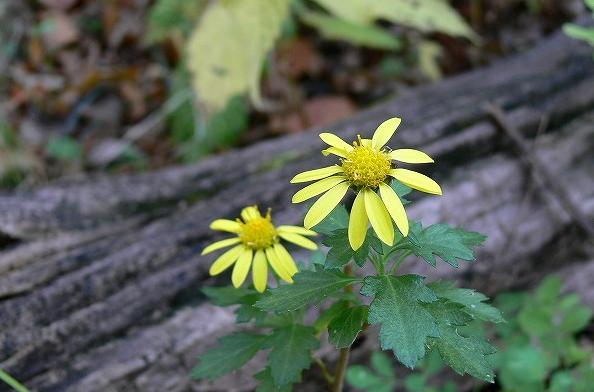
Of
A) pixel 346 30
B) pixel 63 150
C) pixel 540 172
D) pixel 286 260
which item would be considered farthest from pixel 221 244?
pixel 63 150

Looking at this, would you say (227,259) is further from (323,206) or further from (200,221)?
(200,221)

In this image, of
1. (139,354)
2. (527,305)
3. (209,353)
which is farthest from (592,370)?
(139,354)

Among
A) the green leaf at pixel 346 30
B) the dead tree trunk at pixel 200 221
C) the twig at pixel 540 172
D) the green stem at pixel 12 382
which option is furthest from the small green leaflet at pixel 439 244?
the green leaf at pixel 346 30

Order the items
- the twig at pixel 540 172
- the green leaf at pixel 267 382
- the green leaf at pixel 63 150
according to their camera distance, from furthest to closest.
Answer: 1. the green leaf at pixel 63 150
2. the twig at pixel 540 172
3. the green leaf at pixel 267 382

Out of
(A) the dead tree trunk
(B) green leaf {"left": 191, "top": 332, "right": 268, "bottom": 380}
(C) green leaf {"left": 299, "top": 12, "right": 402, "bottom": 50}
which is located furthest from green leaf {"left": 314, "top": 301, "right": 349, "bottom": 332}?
(C) green leaf {"left": 299, "top": 12, "right": 402, "bottom": 50}

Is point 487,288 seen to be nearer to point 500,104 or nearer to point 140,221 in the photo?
point 500,104

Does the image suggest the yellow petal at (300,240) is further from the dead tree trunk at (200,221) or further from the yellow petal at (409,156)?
the dead tree trunk at (200,221)
